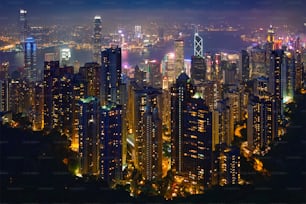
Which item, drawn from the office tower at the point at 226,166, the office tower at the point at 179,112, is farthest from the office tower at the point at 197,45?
the office tower at the point at 226,166

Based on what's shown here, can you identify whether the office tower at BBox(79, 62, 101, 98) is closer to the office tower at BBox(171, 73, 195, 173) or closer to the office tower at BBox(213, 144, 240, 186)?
the office tower at BBox(171, 73, 195, 173)

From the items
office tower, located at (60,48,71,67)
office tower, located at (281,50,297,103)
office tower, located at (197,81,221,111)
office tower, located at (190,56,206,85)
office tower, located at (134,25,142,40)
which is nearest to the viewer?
office tower, located at (134,25,142,40)

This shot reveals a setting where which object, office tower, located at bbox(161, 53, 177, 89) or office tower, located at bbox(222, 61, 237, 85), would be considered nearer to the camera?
office tower, located at bbox(161, 53, 177, 89)

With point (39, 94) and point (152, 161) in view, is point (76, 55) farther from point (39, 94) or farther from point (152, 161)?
point (152, 161)

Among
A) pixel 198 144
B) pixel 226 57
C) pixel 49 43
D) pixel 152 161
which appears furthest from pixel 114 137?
pixel 226 57

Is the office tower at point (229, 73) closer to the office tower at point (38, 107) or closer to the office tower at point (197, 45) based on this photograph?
the office tower at point (197, 45)

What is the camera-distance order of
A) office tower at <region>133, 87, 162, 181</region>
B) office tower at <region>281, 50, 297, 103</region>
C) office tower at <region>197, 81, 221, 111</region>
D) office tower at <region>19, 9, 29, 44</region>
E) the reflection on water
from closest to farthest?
office tower at <region>19, 9, 29, 44</region>, the reflection on water, office tower at <region>133, 87, 162, 181</region>, office tower at <region>197, 81, 221, 111</region>, office tower at <region>281, 50, 297, 103</region>

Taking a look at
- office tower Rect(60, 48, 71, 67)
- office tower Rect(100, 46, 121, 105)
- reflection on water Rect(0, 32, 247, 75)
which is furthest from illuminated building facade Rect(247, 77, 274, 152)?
office tower Rect(60, 48, 71, 67)
